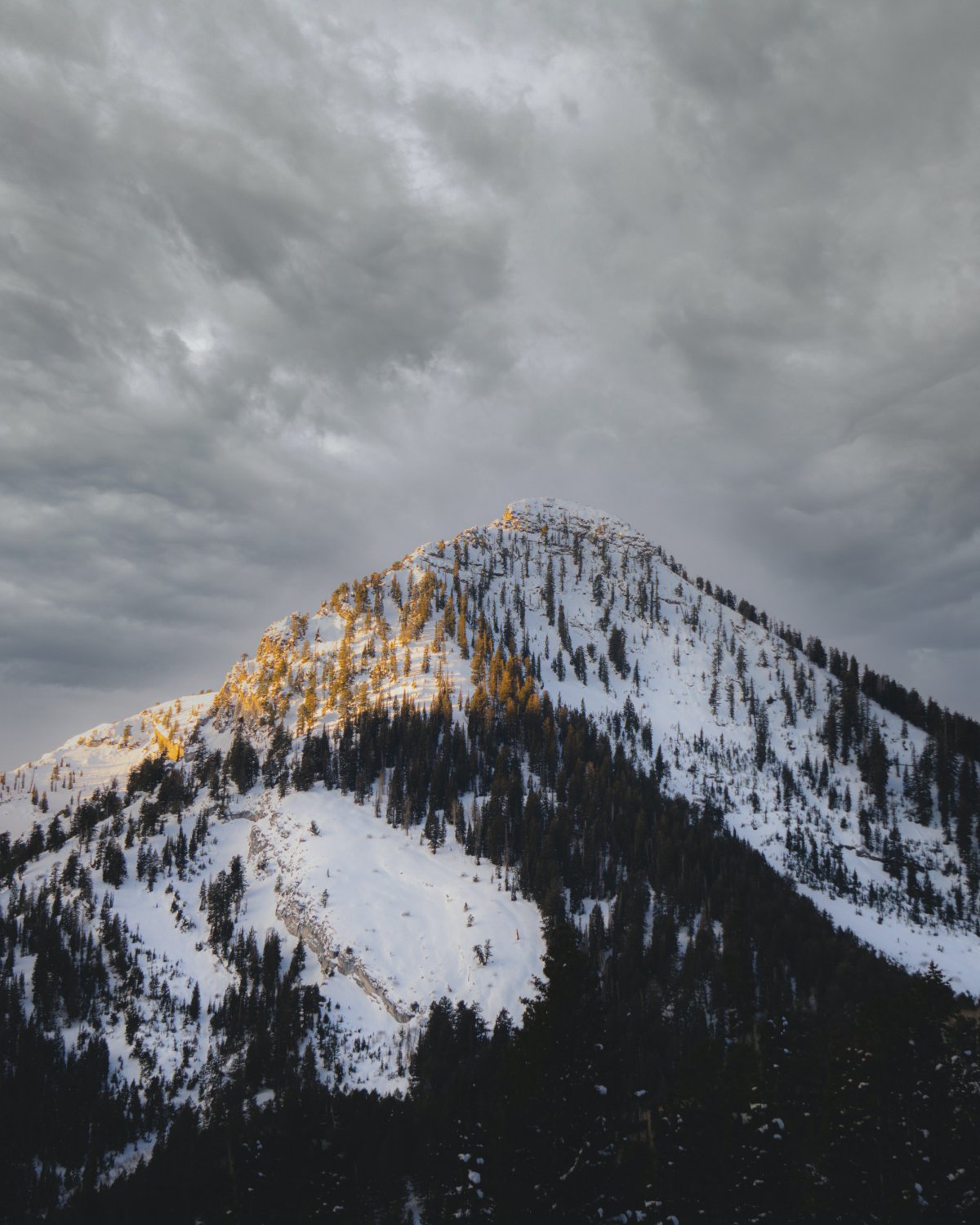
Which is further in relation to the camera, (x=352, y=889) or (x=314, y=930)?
(x=352, y=889)

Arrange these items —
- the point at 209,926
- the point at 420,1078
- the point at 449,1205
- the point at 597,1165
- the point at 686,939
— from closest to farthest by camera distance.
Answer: the point at 597,1165 → the point at 449,1205 → the point at 420,1078 → the point at 686,939 → the point at 209,926

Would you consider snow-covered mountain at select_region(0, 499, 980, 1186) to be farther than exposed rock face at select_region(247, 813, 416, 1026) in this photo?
Yes

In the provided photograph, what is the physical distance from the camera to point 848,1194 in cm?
2845

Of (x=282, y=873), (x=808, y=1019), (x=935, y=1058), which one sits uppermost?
(x=282, y=873)

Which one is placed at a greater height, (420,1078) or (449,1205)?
(449,1205)

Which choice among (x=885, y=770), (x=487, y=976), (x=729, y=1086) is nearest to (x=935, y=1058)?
(x=729, y=1086)

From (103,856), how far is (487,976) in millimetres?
96797

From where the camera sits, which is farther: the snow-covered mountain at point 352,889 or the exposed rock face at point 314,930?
the snow-covered mountain at point 352,889

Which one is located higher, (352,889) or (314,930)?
(352,889)

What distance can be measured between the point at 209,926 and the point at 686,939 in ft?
310

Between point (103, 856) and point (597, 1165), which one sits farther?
point (103, 856)

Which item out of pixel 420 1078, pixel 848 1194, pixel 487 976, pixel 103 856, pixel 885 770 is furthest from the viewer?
pixel 885 770

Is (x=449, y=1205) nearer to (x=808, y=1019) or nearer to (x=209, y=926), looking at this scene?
(x=808, y=1019)

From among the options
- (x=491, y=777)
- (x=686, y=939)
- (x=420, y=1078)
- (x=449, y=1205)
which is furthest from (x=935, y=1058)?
(x=491, y=777)
